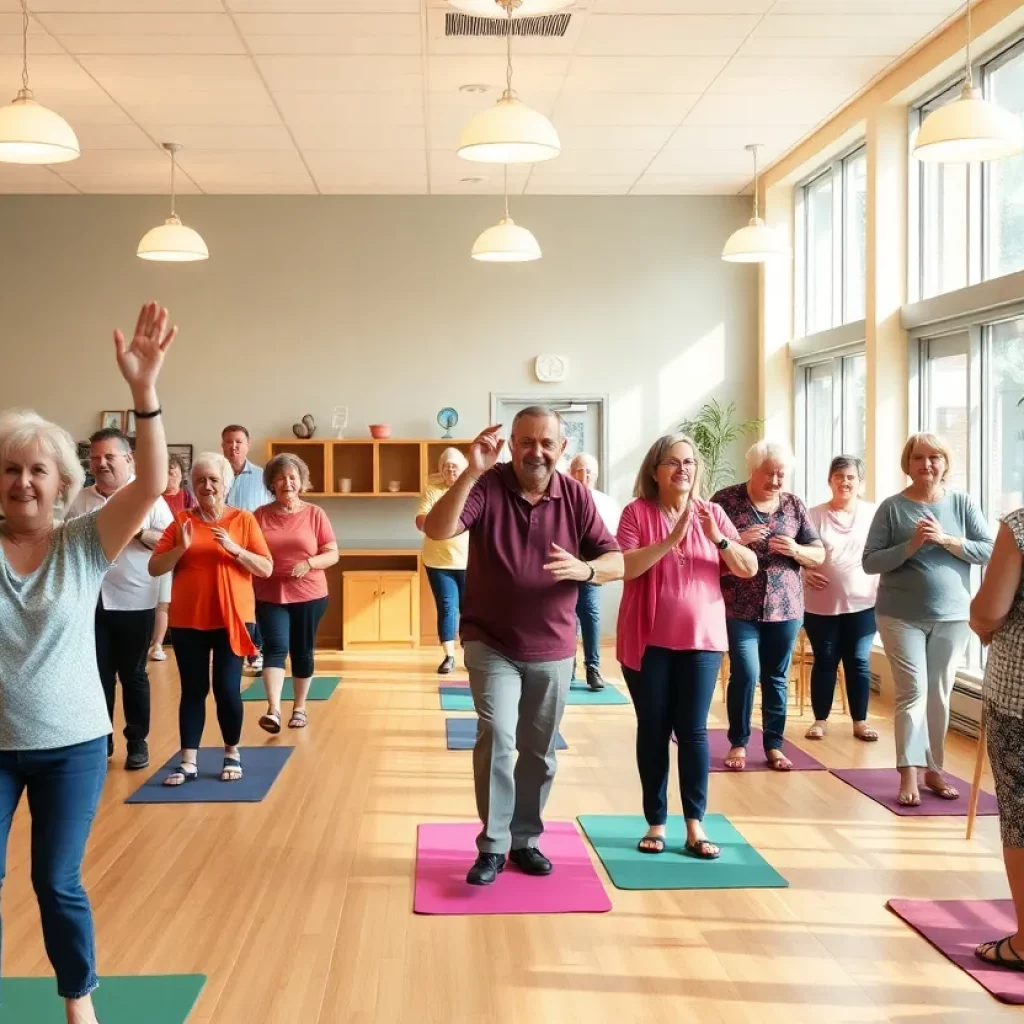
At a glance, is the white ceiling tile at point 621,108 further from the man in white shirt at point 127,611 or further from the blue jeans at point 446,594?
the man in white shirt at point 127,611

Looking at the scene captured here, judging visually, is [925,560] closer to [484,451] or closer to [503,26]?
[484,451]

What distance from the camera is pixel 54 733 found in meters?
2.63

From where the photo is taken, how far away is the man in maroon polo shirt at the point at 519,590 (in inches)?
157

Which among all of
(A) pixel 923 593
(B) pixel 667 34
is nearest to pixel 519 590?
(A) pixel 923 593

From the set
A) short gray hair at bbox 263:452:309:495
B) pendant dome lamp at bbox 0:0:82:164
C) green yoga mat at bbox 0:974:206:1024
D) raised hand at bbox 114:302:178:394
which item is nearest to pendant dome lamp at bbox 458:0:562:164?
pendant dome lamp at bbox 0:0:82:164

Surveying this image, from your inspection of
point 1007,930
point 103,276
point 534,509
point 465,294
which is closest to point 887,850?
point 1007,930

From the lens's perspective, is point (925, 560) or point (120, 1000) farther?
point (925, 560)

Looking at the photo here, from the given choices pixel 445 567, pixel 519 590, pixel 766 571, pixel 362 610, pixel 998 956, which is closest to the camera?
pixel 998 956

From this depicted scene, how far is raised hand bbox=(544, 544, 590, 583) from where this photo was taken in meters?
3.88

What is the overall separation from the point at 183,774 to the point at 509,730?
2.12m

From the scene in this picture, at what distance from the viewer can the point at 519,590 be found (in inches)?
157

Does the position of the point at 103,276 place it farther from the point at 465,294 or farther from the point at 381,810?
the point at 381,810

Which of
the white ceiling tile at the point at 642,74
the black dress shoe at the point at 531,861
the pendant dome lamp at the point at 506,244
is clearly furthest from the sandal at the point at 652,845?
the white ceiling tile at the point at 642,74

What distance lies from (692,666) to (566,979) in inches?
50.1
